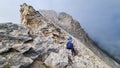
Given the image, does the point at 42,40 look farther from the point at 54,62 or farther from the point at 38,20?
the point at 38,20

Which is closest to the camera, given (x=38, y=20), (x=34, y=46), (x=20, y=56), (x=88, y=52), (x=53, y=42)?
(x=20, y=56)

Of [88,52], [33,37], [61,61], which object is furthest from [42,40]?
[88,52]

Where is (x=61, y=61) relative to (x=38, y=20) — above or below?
below

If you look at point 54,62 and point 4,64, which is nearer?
point 4,64

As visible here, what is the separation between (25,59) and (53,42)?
853cm

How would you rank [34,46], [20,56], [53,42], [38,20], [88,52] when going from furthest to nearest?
[38,20] → [88,52] → [53,42] → [34,46] → [20,56]

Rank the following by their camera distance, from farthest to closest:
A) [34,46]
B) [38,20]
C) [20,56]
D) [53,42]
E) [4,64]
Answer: [38,20] < [53,42] < [34,46] < [20,56] < [4,64]

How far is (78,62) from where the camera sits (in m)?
41.5

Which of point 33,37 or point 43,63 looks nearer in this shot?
point 43,63

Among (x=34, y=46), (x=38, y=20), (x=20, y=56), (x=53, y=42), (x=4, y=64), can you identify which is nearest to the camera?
(x=4, y=64)

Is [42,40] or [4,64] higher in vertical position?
[42,40]

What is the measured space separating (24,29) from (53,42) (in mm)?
4695

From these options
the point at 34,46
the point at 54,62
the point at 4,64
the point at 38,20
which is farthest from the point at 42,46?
the point at 38,20

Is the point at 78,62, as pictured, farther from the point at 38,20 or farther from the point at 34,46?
the point at 38,20
